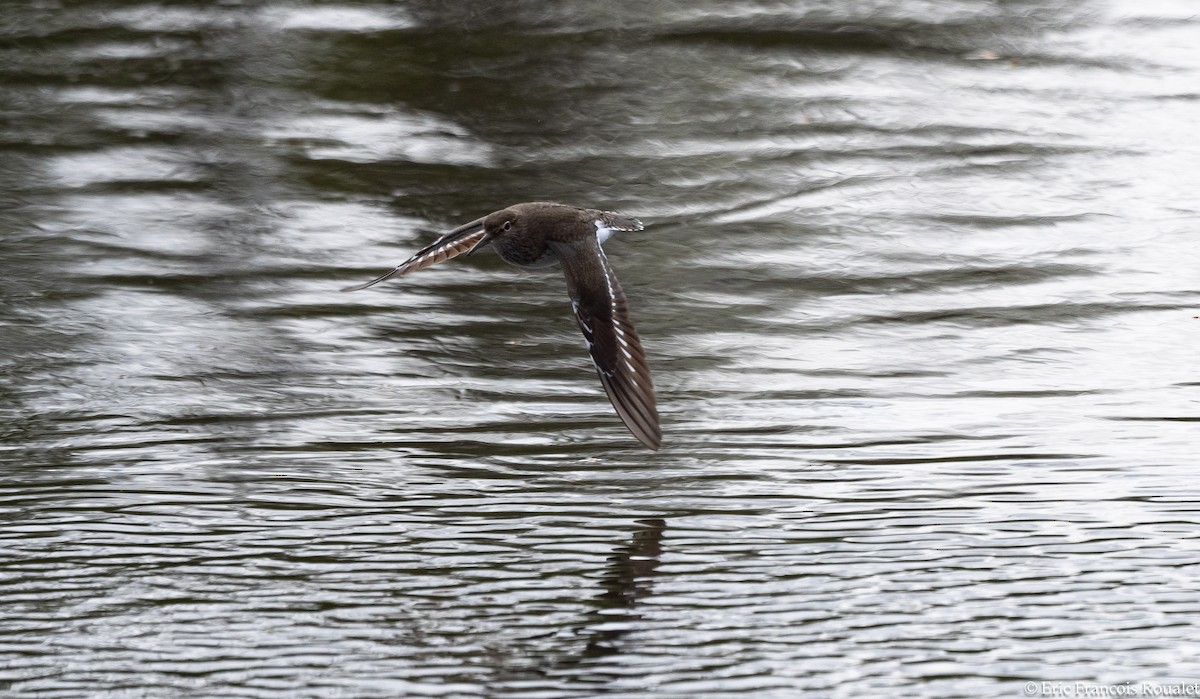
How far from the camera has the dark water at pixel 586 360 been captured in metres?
4.97

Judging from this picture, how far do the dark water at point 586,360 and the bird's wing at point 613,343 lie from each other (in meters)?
0.28

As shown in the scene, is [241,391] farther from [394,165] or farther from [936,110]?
[936,110]

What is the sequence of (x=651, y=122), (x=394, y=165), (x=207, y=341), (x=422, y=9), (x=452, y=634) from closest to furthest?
1. (x=452, y=634)
2. (x=207, y=341)
3. (x=394, y=165)
4. (x=651, y=122)
5. (x=422, y=9)

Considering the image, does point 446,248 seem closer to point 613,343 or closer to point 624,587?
point 613,343

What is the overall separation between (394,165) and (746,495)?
460 cm

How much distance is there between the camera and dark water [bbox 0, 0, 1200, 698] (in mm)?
4973

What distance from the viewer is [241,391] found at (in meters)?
7.13

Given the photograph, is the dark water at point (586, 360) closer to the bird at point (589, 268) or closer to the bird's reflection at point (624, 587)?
the bird's reflection at point (624, 587)

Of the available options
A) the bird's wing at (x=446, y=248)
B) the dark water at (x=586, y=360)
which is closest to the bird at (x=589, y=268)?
the bird's wing at (x=446, y=248)

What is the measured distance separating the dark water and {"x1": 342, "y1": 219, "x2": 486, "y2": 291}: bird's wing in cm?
58

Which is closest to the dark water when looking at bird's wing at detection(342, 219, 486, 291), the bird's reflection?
the bird's reflection

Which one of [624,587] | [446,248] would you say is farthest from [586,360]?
[624,587]

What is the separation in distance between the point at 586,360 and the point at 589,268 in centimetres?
96

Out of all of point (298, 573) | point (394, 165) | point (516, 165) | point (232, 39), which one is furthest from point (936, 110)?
point (298, 573)
